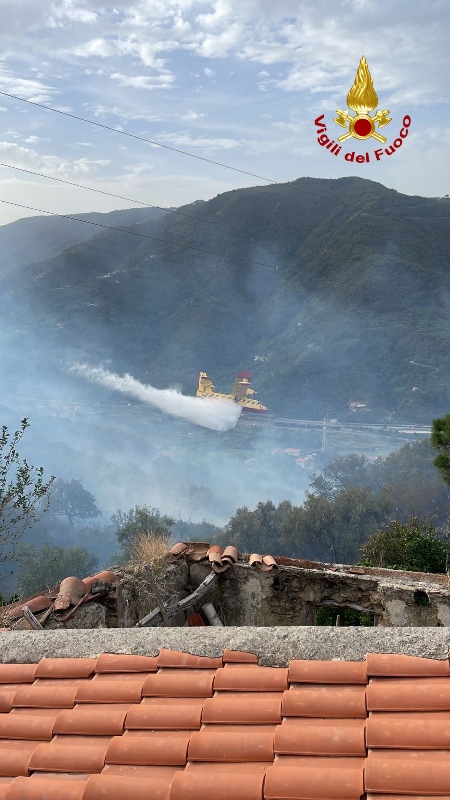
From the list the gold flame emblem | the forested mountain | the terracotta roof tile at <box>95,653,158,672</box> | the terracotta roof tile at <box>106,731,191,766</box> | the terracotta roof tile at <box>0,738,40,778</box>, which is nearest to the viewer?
the terracotta roof tile at <box>106,731,191,766</box>

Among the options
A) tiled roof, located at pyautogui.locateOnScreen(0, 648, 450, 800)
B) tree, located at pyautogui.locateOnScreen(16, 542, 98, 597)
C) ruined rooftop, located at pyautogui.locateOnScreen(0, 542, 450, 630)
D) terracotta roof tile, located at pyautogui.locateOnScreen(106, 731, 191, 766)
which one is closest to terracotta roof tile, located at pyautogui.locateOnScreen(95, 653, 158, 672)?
tiled roof, located at pyautogui.locateOnScreen(0, 648, 450, 800)

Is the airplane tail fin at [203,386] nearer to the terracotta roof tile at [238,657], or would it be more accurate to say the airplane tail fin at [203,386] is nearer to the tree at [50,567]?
the tree at [50,567]

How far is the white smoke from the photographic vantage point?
82688 millimetres

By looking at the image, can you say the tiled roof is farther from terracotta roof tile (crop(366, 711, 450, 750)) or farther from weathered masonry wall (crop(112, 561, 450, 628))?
weathered masonry wall (crop(112, 561, 450, 628))

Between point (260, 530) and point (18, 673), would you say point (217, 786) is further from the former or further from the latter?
point (260, 530)

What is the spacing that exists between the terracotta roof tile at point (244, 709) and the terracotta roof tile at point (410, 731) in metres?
0.39

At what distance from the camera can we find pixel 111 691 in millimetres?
3193

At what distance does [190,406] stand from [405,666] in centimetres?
8157

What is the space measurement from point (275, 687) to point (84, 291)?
97.5 meters

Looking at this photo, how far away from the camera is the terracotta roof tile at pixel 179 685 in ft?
10.3

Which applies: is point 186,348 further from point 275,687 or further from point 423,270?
point 275,687

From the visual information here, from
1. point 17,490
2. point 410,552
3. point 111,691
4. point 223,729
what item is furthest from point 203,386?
point 223,729

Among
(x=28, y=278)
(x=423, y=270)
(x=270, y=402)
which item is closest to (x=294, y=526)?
(x=270, y=402)

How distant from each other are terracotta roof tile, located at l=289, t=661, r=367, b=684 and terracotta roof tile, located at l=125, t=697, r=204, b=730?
43 centimetres
